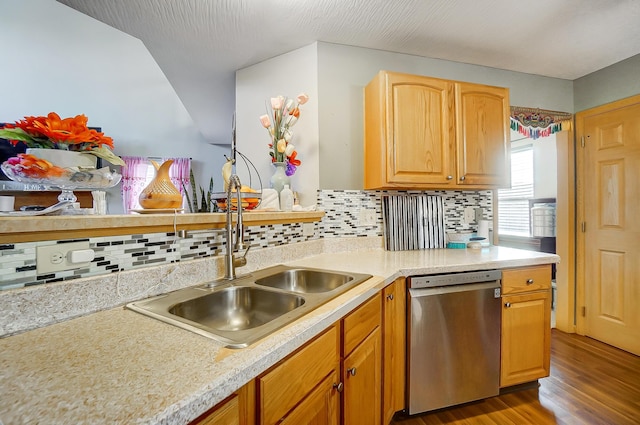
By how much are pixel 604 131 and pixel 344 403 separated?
9.86ft

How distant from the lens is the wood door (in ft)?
7.06

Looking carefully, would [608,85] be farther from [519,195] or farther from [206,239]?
[206,239]

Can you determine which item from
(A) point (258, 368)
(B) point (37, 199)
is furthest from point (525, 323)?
(B) point (37, 199)

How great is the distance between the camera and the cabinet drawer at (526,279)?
162 cm

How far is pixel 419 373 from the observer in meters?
1.46

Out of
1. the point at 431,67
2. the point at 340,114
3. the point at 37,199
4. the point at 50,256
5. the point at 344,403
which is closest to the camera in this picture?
the point at 50,256

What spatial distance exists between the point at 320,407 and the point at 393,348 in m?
0.68

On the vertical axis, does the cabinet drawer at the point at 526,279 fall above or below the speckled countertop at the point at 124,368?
below

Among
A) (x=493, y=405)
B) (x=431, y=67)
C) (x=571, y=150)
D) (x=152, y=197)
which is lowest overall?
(x=493, y=405)

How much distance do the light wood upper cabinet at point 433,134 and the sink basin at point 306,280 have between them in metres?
0.74

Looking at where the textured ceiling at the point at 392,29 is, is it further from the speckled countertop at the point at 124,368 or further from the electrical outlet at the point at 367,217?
the speckled countertop at the point at 124,368

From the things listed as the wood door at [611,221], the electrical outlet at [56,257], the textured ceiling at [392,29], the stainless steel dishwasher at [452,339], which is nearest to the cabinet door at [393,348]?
the stainless steel dishwasher at [452,339]

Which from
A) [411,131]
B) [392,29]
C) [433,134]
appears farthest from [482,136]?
[392,29]

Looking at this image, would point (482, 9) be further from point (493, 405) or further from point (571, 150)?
point (493, 405)
